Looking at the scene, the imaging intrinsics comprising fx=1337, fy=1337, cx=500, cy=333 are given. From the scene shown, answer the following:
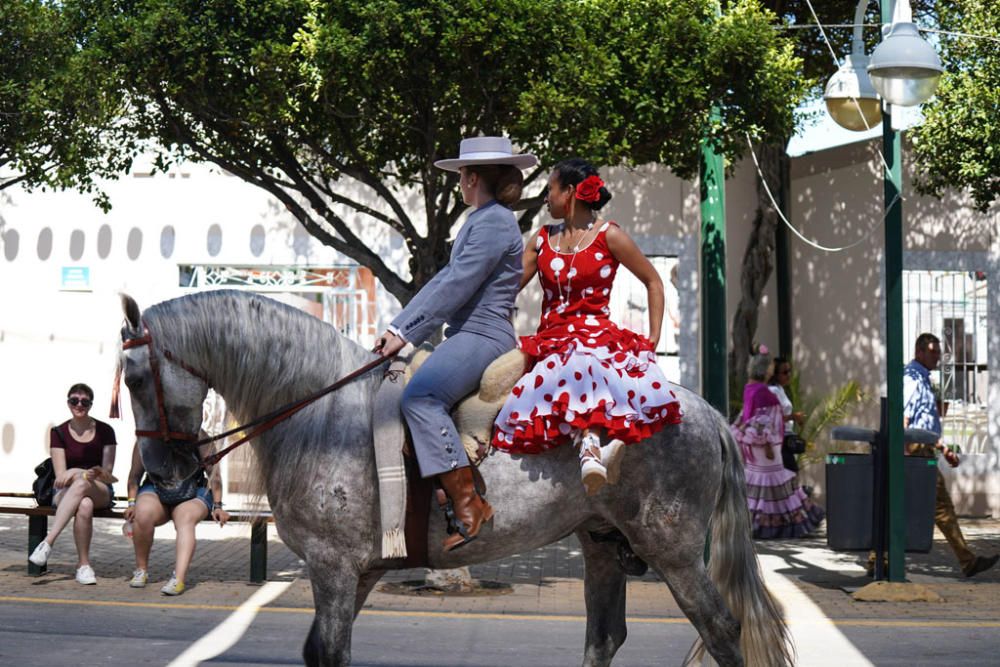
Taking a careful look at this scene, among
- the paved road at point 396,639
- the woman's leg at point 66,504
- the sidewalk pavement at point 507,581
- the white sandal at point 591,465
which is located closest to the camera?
the white sandal at point 591,465

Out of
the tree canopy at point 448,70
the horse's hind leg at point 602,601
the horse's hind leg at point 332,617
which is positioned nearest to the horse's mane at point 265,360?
the horse's hind leg at point 332,617

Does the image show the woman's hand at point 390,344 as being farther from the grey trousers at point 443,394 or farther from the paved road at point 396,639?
the paved road at point 396,639

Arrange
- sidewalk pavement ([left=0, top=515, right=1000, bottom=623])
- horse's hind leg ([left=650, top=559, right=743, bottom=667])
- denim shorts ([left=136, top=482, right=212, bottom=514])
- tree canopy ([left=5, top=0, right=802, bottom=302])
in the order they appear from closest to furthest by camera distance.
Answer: horse's hind leg ([left=650, top=559, right=743, bottom=667]) → tree canopy ([left=5, top=0, right=802, bottom=302]) → sidewalk pavement ([left=0, top=515, right=1000, bottom=623]) → denim shorts ([left=136, top=482, right=212, bottom=514])

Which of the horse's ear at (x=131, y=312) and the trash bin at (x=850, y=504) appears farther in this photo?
the trash bin at (x=850, y=504)

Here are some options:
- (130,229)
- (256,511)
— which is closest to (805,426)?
(130,229)

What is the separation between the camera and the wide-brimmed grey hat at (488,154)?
5.96 metres

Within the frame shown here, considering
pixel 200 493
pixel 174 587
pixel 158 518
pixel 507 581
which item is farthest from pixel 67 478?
pixel 507 581

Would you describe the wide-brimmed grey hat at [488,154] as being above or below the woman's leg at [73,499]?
above

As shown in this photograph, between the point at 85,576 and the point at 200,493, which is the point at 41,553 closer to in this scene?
the point at 85,576

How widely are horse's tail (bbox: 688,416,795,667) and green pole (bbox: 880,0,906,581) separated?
4.69 m

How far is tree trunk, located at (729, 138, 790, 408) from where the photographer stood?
731 inches

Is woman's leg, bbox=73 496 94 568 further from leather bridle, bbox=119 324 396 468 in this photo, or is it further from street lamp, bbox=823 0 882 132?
street lamp, bbox=823 0 882 132

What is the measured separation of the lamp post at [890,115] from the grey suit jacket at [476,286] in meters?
5.06

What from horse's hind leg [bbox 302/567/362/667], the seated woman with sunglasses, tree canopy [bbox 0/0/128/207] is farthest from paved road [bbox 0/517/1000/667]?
tree canopy [bbox 0/0/128/207]
